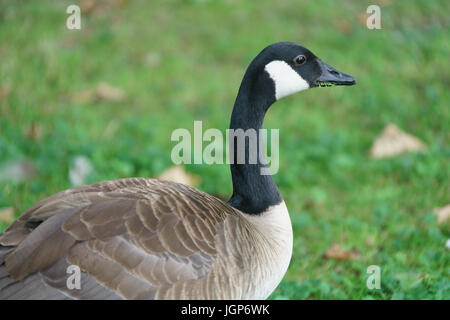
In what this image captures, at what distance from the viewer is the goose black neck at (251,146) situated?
288cm

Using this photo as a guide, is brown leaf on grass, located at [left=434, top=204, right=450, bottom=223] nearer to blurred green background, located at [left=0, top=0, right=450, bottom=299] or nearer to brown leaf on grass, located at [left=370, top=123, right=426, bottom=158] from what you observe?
blurred green background, located at [left=0, top=0, right=450, bottom=299]

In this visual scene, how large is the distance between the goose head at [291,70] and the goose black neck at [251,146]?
0.03 metres

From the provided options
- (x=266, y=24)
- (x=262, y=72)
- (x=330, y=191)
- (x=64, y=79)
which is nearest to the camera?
(x=262, y=72)

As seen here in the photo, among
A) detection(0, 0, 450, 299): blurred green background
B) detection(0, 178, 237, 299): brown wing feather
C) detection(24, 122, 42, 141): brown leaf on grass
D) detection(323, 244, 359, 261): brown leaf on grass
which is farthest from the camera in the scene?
detection(24, 122, 42, 141): brown leaf on grass

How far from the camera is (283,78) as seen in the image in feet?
9.53

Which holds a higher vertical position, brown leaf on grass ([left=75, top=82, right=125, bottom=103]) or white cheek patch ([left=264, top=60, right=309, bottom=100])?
brown leaf on grass ([left=75, top=82, right=125, bottom=103])

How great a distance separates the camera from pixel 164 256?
7.68ft

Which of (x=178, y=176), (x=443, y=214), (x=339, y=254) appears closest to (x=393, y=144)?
(x=443, y=214)

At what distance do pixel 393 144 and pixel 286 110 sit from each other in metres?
1.21

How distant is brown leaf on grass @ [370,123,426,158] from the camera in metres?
4.67

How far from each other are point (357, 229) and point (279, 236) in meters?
1.19

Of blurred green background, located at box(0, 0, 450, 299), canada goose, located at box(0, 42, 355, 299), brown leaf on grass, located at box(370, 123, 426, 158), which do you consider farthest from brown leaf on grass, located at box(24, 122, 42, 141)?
brown leaf on grass, located at box(370, 123, 426, 158)

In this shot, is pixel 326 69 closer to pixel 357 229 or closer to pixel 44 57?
pixel 357 229

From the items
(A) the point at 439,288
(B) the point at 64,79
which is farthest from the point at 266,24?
(A) the point at 439,288
